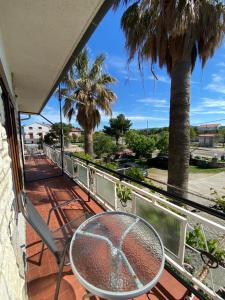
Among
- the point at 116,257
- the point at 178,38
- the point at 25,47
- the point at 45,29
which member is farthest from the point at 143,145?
the point at 116,257

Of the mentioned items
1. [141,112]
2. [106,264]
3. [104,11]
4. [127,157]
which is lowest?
[127,157]

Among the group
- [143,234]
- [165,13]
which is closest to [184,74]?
[165,13]

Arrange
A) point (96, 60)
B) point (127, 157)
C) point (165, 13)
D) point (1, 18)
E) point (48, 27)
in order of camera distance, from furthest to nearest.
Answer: point (127, 157), point (96, 60), point (165, 13), point (48, 27), point (1, 18)

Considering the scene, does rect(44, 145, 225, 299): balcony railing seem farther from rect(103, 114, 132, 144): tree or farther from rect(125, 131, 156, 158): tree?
rect(103, 114, 132, 144): tree

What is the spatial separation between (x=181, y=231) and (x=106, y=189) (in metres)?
1.81

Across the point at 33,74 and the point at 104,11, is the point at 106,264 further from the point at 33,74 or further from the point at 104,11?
the point at 33,74

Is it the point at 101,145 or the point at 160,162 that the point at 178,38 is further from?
the point at 101,145

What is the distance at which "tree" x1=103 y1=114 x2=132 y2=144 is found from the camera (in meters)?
41.0

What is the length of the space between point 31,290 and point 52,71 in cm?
291

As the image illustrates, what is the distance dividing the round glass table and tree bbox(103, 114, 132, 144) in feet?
132

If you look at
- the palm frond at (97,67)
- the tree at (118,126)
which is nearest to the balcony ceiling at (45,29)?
the palm frond at (97,67)

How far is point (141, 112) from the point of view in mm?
55000

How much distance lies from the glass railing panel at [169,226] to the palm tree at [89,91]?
6.84 m

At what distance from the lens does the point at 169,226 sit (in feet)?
6.28
